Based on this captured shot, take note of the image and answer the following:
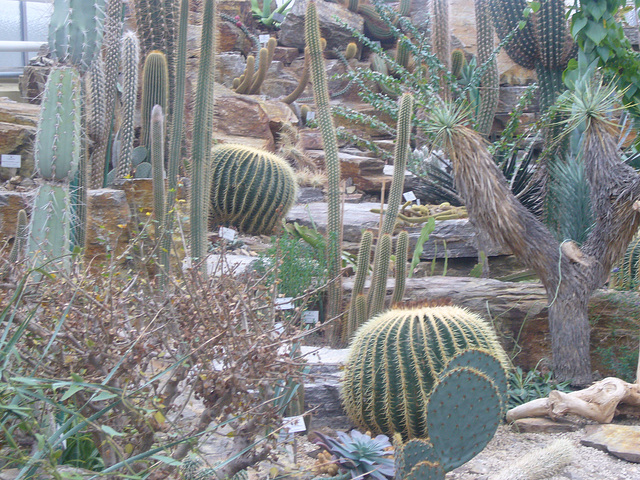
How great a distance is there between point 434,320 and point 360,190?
21.4 ft

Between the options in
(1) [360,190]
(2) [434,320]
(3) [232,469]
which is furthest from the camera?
(1) [360,190]

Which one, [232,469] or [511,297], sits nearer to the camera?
[232,469]

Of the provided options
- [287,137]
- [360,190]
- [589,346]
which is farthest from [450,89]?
[589,346]

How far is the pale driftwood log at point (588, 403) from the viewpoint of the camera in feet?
10.0

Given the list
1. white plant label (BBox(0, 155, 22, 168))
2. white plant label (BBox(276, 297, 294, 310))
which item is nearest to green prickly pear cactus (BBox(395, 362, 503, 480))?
white plant label (BBox(276, 297, 294, 310))

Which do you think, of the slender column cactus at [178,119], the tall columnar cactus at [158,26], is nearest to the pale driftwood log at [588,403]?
the slender column cactus at [178,119]

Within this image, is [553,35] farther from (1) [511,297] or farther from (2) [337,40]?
(2) [337,40]

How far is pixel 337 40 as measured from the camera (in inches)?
545

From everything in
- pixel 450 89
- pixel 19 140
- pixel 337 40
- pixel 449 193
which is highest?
pixel 337 40

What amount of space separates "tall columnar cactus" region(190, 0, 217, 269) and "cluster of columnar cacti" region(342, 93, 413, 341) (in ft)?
3.22

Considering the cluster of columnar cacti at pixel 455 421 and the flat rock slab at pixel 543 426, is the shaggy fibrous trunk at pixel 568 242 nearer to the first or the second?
the flat rock slab at pixel 543 426

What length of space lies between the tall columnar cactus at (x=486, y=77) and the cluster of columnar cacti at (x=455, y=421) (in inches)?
216

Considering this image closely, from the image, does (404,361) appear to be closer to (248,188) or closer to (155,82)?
(248,188)

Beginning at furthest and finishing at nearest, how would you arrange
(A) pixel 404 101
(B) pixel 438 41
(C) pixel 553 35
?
(B) pixel 438 41
(C) pixel 553 35
(A) pixel 404 101
